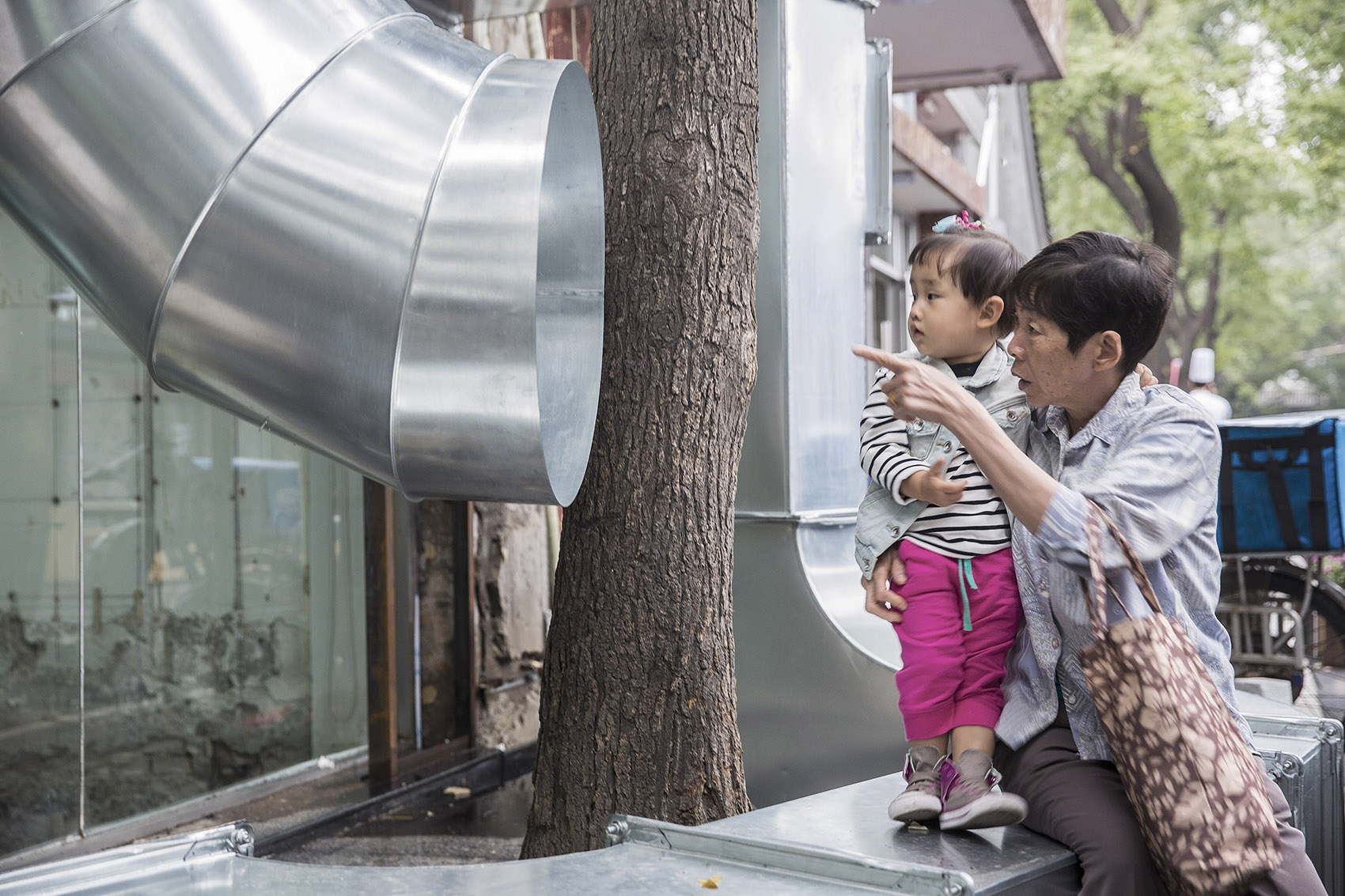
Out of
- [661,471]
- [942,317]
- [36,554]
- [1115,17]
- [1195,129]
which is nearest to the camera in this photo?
[942,317]

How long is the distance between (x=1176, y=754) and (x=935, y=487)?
708 mm

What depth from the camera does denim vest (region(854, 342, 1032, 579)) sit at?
2812 mm

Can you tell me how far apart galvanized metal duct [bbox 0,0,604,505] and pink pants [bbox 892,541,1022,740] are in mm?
879

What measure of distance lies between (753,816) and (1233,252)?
74.9 feet

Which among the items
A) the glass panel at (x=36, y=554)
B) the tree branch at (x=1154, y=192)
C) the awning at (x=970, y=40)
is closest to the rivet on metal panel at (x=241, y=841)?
the glass panel at (x=36, y=554)

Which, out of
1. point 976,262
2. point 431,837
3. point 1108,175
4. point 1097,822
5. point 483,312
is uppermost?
point 1108,175

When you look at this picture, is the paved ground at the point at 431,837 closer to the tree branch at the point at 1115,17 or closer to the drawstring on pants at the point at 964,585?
the drawstring on pants at the point at 964,585

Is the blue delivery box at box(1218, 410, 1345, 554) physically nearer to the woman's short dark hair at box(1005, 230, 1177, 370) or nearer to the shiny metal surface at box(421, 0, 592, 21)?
the shiny metal surface at box(421, 0, 592, 21)

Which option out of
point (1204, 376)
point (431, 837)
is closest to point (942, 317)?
point (431, 837)

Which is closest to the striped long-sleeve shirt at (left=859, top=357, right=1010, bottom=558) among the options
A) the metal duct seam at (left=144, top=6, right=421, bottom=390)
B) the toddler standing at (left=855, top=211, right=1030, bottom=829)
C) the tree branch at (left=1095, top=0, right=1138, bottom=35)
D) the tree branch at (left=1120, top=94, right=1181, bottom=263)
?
the toddler standing at (left=855, top=211, right=1030, bottom=829)

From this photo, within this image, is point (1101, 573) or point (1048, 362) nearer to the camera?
point (1101, 573)

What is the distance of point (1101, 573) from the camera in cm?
230

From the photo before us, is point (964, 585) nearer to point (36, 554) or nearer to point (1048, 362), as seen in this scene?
point (1048, 362)

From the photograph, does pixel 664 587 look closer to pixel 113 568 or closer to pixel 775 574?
pixel 775 574
